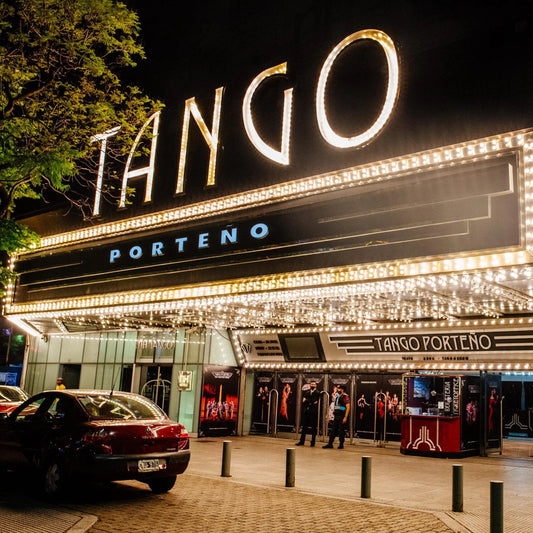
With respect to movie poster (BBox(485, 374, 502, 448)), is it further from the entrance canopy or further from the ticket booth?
the entrance canopy

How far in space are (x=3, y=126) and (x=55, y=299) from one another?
6806 mm

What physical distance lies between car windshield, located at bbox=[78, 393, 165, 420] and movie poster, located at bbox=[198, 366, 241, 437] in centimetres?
910

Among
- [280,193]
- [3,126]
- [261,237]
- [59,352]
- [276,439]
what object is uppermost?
[3,126]

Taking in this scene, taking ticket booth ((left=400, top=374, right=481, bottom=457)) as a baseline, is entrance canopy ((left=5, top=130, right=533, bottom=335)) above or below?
above

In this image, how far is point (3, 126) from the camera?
13031 millimetres

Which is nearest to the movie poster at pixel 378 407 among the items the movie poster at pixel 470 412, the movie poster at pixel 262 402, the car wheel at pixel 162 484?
the movie poster at pixel 470 412

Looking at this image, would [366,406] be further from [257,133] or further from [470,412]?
[257,133]

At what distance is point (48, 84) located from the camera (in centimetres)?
1379

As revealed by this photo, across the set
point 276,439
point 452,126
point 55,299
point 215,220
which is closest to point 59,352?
point 55,299

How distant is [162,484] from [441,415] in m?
9.67

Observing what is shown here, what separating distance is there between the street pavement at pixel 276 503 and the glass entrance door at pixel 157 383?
7.43 meters

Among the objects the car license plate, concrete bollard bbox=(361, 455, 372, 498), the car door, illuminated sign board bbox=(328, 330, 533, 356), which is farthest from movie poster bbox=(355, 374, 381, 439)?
the car door

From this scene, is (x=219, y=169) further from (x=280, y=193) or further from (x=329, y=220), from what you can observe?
(x=329, y=220)

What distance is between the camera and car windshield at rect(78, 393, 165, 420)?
349 inches
